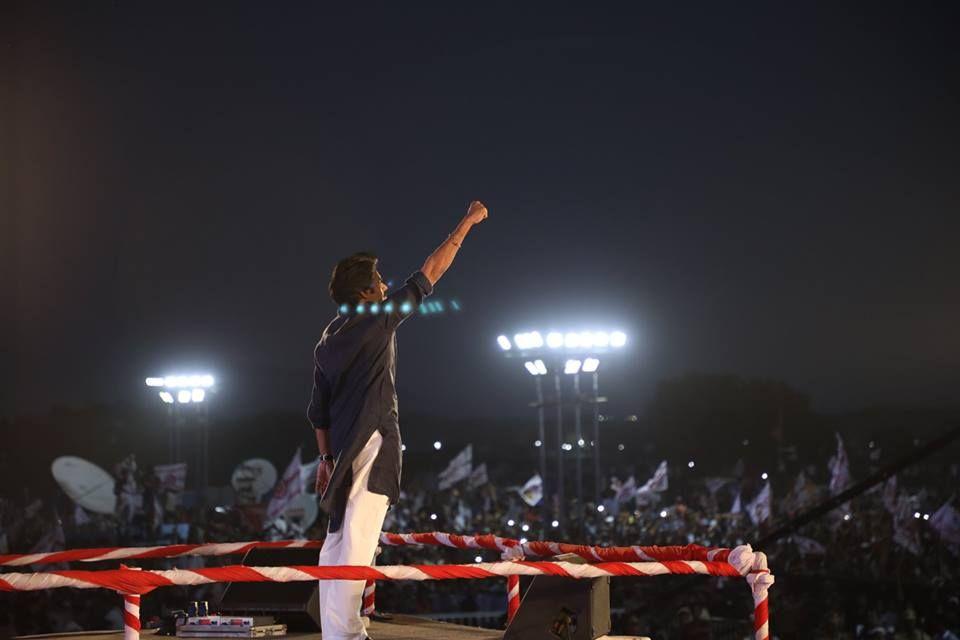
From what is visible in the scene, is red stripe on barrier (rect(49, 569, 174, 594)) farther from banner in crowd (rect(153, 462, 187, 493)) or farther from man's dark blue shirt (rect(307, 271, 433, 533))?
banner in crowd (rect(153, 462, 187, 493))

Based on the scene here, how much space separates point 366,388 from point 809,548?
17406 mm

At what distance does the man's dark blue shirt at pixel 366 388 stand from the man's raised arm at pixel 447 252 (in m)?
0.05

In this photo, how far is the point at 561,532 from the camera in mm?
24906

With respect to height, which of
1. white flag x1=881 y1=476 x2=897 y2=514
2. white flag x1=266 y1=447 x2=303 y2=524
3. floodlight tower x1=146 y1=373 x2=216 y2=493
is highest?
floodlight tower x1=146 y1=373 x2=216 y2=493

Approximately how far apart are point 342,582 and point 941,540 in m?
16.7

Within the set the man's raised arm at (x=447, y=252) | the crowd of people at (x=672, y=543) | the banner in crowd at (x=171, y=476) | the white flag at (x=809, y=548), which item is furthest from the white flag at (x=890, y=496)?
the man's raised arm at (x=447, y=252)

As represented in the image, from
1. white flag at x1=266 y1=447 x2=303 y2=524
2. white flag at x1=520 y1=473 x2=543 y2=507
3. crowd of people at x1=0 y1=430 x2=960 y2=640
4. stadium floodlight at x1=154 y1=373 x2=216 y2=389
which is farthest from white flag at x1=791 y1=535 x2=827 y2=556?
stadium floodlight at x1=154 y1=373 x2=216 y2=389

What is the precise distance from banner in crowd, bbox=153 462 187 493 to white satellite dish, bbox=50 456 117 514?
11.2 ft

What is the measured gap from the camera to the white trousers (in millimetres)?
5121

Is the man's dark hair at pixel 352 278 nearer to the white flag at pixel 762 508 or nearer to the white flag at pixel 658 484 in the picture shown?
the white flag at pixel 762 508

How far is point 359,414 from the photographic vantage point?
5.19 meters

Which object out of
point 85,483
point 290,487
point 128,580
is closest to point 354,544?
point 128,580

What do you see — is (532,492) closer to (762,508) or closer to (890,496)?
(762,508)

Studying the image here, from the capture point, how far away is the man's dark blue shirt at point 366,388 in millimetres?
5160
